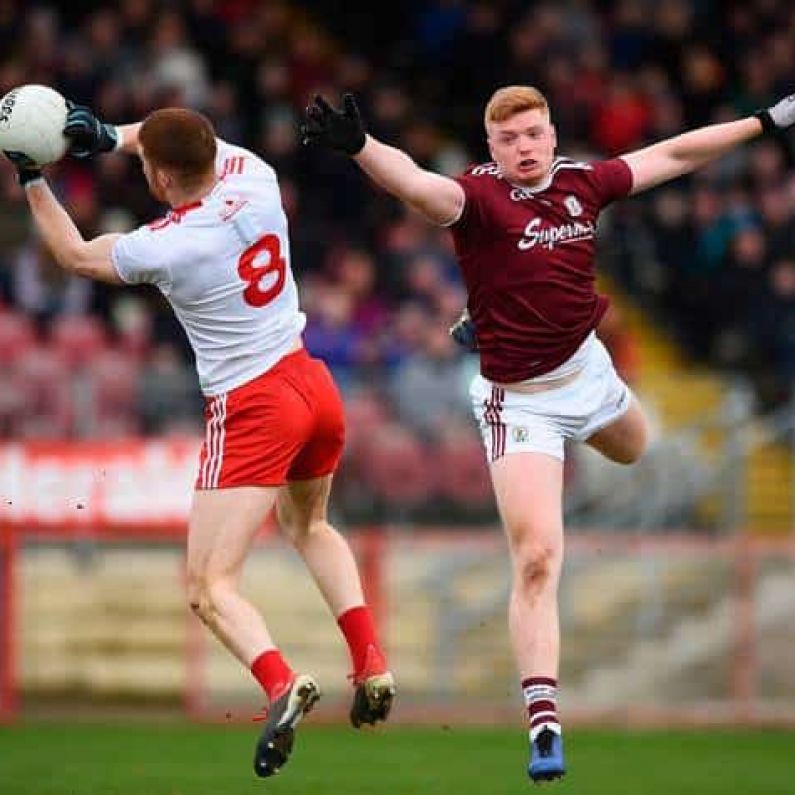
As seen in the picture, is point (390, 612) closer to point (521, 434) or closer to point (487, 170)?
point (521, 434)

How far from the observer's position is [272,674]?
9836 mm

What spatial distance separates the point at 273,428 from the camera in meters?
10.0

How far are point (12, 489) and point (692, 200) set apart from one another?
6.12 meters

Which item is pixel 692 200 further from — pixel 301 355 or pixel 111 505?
pixel 301 355

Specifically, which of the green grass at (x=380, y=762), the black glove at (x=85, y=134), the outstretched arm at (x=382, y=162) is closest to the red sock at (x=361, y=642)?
the green grass at (x=380, y=762)

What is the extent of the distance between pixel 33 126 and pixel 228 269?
94 cm

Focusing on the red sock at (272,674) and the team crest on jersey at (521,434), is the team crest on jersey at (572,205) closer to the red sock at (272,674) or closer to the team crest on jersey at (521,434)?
the team crest on jersey at (521,434)

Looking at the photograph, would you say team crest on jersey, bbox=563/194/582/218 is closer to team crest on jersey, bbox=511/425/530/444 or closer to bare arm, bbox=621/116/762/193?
bare arm, bbox=621/116/762/193

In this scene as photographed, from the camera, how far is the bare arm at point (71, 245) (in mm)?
9852

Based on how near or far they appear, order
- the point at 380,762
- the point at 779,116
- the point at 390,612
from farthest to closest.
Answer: the point at 390,612 → the point at 380,762 → the point at 779,116

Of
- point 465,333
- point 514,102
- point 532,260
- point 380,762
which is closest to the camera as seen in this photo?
point 514,102

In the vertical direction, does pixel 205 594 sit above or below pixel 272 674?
above

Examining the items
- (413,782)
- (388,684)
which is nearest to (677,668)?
(413,782)

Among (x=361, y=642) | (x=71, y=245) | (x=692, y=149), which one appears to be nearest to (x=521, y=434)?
(x=361, y=642)
